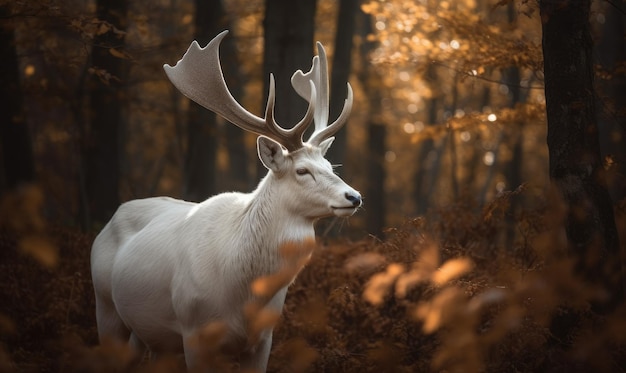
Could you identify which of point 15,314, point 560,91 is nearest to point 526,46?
point 560,91

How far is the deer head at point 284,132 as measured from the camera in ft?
16.5

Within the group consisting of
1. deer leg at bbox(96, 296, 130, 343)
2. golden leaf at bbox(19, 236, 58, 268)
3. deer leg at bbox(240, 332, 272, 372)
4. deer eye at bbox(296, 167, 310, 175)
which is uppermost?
deer eye at bbox(296, 167, 310, 175)

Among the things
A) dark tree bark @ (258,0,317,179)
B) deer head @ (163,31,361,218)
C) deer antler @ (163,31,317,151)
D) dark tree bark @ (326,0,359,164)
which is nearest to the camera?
deer head @ (163,31,361,218)

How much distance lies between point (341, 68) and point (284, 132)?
Result: 21.2ft

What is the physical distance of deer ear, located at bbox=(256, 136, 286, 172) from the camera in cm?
518

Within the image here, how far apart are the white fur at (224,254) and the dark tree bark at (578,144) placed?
5.28ft

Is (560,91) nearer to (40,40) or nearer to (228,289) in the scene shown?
(228,289)

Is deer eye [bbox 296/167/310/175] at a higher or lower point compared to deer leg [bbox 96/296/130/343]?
higher

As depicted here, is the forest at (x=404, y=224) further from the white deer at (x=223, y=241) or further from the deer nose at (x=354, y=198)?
the deer nose at (x=354, y=198)

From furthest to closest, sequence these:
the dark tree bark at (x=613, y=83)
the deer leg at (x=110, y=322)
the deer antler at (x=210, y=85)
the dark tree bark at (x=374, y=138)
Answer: the dark tree bark at (x=374, y=138)
the dark tree bark at (x=613, y=83)
the deer leg at (x=110, y=322)
the deer antler at (x=210, y=85)

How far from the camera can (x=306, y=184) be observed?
16.9ft

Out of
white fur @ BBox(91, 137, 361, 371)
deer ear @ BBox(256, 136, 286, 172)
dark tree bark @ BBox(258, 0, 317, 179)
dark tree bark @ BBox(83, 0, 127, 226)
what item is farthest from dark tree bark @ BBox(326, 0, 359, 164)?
deer ear @ BBox(256, 136, 286, 172)

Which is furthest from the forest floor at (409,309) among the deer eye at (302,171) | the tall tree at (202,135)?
the tall tree at (202,135)

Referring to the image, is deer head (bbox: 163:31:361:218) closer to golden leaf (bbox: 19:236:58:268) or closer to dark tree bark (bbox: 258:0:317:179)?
golden leaf (bbox: 19:236:58:268)
